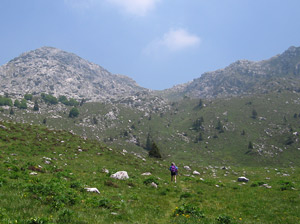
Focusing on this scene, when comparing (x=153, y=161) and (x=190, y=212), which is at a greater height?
(x=190, y=212)

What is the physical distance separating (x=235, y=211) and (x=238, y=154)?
90.5 m

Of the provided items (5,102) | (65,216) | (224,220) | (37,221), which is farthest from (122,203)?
(5,102)

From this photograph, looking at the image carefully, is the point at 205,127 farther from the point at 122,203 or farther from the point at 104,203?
the point at 104,203

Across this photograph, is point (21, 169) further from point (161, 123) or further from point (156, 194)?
point (161, 123)

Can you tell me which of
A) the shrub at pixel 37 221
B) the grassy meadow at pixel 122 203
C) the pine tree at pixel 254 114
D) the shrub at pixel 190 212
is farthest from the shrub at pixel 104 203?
the pine tree at pixel 254 114

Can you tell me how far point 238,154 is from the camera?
93562 millimetres

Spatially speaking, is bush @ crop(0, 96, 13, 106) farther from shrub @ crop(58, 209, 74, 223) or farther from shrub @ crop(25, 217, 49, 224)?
shrub @ crop(25, 217, 49, 224)

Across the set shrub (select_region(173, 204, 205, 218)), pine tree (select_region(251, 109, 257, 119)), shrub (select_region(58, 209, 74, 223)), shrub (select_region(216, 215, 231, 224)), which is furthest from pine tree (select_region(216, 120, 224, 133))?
shrub (select_region(58, 209, 74, 223))

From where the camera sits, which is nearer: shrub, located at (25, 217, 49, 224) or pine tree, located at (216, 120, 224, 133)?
shrub, located at (25, 217, 49, 224)

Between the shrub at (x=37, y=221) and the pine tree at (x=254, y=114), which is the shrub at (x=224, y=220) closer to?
the shrub at (x=37, y=221)

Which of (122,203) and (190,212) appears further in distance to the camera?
(122,203)

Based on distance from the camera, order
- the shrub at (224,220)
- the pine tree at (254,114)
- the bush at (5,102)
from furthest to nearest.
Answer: the bush at (5,102) < the pine tree at (254,114) < the shrub at (224,220)

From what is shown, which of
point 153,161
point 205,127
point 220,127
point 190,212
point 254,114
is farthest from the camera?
point 254,114

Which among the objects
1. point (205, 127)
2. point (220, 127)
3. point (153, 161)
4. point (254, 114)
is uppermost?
point (254, 114)
